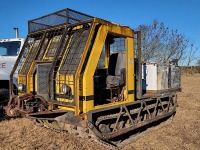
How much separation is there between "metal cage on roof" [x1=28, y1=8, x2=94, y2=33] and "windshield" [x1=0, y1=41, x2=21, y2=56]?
3.60 meters

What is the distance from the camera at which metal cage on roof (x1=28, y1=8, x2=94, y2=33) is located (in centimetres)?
576

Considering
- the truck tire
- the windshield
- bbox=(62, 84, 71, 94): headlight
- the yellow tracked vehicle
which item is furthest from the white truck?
bbox=(62, 84, 71, 94): headlight

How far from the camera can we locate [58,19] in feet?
19.7

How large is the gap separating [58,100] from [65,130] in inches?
48.2

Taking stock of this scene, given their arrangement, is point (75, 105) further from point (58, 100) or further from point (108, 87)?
point (108, 87)

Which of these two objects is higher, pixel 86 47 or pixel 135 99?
pixel 86 47

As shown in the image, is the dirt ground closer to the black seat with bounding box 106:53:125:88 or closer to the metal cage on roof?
the black seat with bounding box 106:53:125:88

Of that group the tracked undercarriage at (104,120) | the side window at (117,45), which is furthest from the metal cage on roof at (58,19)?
the tracked undercarriage at (104,120)

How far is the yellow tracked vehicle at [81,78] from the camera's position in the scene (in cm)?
513

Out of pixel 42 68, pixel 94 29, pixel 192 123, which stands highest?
pixel 94 29

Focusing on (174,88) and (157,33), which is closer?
(174,88)

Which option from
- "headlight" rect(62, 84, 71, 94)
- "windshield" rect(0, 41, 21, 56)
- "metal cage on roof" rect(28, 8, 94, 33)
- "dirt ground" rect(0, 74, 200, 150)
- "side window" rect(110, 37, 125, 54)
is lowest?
"dirt ground" rect(0, 74, 200, 150)

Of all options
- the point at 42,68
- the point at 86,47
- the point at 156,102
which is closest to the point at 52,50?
the point at 42,68

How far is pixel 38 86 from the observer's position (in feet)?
19.5
